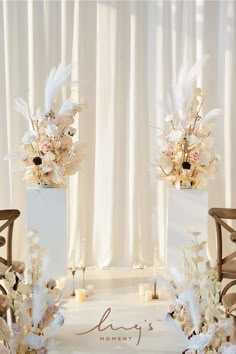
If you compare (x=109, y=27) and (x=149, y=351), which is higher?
(x=109, y=27)

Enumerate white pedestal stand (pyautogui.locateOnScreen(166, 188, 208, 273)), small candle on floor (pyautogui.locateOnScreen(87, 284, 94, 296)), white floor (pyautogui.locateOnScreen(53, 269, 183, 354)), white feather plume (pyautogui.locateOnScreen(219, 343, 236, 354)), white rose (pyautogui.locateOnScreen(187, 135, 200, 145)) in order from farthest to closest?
1. small candle on floor (pyautogui.locateOnScreen(87, 284, 94, 296))
2. white pedestal stand (pyautogui.locateOnScreen(166, 188, 208, 273))
3. white rose (pyautogui.locateOnScreen(187, 135, 200, 145))
4. white floor (pyautogui.locateOnScreen(53, 269, 183, 354))
5. white feather plume (pyautogui.locateOnScreen(219, 343, 236, 354))

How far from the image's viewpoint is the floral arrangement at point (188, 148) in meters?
3.37

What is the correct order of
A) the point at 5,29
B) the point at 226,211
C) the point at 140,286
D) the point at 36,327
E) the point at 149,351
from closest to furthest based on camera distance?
the point at 36,327 → the point at 149,351 → the point at 226,211 → the point at 140,286 → the point at 5,29

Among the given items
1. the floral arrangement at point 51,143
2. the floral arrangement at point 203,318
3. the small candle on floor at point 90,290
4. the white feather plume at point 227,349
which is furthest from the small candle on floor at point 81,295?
the white feather plume at point 227,349

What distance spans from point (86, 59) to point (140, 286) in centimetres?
206

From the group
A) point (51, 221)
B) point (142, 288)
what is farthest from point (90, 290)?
point (51, 221)

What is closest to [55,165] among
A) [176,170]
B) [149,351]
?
[176,170]

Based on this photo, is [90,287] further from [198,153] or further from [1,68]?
[1,68]

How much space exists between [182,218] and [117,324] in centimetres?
96

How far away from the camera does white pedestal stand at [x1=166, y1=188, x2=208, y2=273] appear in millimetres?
3469

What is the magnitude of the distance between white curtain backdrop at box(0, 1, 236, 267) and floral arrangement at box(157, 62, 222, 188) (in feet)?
3.27

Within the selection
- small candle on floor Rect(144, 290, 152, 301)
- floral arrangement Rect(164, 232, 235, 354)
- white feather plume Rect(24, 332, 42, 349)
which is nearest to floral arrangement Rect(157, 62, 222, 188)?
small candle on floor Rect(144, 290, 152, 301)

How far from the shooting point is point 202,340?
1578 millimetres

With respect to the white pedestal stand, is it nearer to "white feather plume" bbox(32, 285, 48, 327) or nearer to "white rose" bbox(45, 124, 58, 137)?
"white rose" bbox(45, 124, 58, 137)
